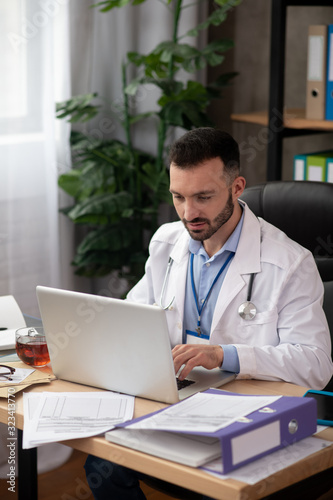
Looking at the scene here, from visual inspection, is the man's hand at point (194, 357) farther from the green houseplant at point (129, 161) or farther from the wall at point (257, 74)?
the wall at point (257, 74)

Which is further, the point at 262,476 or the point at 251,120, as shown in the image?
the point at 251,120

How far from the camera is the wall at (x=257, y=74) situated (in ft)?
10.9

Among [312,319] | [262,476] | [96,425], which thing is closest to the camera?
[262,476]

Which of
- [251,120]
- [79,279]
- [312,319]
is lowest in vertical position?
[79,279]

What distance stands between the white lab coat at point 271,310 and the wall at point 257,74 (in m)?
1.51

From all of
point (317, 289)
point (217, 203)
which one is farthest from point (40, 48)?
point (317, 289)

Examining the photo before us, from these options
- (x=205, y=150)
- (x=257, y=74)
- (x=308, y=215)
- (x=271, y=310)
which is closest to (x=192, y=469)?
(x=271, y=310)

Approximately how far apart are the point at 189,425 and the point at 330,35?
190 cm

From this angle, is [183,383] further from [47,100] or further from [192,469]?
[47,100]

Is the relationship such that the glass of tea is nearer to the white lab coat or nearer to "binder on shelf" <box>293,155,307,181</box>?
the white lab coat

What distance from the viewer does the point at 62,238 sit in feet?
10.5

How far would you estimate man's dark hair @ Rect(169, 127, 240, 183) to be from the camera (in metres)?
1.88

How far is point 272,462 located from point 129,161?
2.05 m

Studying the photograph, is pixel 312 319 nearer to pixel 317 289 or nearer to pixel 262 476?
pixel 317 289
